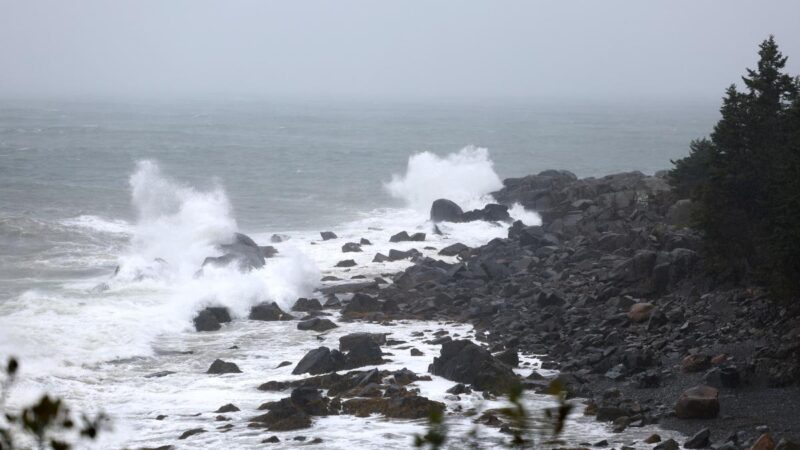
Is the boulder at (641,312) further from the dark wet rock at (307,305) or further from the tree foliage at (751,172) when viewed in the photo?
the dark wet rock at (307,305)

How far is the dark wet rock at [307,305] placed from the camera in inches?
1236

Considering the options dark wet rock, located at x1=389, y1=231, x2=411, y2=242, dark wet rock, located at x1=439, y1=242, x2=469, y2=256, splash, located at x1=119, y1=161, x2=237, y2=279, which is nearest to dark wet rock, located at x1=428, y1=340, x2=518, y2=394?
splash, located at x1=119, y1=161, x2=237, y2=279

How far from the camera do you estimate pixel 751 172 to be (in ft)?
84.9

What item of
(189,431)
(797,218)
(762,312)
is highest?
(797,218)

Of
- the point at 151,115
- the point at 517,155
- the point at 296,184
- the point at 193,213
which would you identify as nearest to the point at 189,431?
the point at 193,213

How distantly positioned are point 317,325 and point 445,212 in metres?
20.0

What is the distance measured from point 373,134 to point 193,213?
229ft

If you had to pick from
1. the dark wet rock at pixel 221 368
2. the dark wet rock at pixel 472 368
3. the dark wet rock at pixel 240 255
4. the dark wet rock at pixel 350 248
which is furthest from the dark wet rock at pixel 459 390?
the dark wet rock at pixel 350 248

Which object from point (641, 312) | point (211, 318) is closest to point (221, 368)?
point (211, 318)

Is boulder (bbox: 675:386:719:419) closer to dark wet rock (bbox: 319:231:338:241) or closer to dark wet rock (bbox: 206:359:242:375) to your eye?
dark wet rock (bbox: 206:359:242:375)

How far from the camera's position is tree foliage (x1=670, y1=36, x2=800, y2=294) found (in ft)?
81.5

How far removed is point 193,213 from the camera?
46.4m

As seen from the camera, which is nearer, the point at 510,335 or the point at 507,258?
the point at 510,335

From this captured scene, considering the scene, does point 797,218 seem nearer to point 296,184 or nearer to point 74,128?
point 296,184
